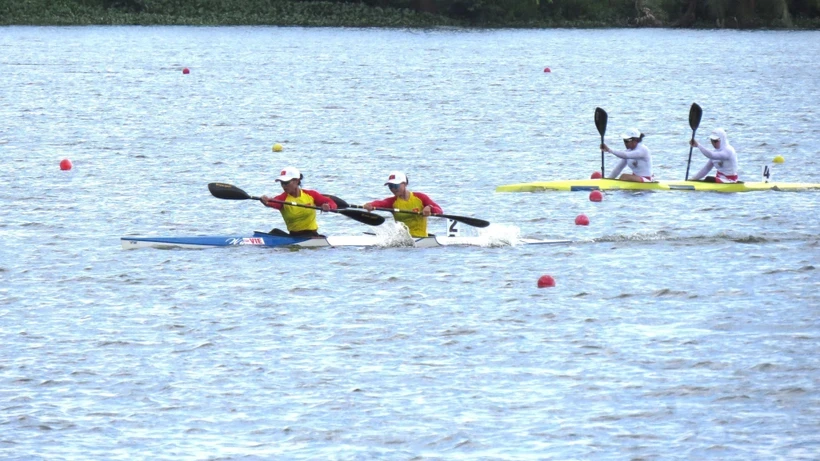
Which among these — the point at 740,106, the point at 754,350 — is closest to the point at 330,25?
the point at 740,106

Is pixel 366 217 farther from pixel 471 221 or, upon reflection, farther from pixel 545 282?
pixel 545 282

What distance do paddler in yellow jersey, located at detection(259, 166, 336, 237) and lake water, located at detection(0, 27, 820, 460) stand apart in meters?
0.57

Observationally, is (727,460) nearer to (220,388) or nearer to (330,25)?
(220,388)

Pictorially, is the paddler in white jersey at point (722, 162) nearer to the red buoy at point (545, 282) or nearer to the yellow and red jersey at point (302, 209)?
the red buoy at point (545, 282)

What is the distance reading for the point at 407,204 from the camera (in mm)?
23516

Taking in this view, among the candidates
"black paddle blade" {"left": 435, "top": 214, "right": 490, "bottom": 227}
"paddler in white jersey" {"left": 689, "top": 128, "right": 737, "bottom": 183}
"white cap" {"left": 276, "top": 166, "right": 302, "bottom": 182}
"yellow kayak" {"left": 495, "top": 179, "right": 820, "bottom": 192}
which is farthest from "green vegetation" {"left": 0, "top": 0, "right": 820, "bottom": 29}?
"white cap" {"left": 276, "top": 166, "right": 302, "bottom": 182}

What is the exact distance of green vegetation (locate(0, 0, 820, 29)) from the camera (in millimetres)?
107750

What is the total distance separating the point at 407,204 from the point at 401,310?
3999 mm

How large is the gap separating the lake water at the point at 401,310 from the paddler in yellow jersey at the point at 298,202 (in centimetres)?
57

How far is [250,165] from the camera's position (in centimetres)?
3644

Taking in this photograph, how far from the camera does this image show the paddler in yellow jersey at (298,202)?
23.2 metres

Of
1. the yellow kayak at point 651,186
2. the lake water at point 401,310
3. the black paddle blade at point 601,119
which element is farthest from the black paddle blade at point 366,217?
the black paddle blade at point 601,119

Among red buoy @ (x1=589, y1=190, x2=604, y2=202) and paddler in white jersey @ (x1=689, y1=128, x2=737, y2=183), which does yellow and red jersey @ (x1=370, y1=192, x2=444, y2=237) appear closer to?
red buoy @ (x1=589, y1=190, x2=604, y2=202)

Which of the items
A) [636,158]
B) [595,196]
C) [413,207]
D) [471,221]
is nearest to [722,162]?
[636,158]
